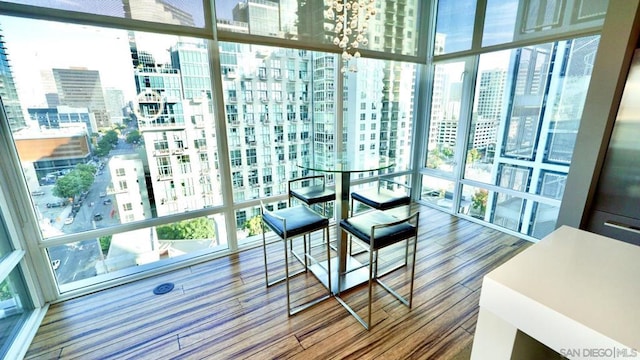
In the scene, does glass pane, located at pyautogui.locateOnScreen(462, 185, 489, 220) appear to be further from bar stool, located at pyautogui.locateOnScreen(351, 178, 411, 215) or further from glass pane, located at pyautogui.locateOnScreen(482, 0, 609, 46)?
glass pane, located at pyautogui.locateOnScreen(482, 0, 609, 46)

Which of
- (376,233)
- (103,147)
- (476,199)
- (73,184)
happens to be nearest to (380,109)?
(476,199)

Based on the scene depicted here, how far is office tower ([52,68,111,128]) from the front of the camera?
219 cm

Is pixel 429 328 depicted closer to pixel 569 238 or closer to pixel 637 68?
pixel 569 238

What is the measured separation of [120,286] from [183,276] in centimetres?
56

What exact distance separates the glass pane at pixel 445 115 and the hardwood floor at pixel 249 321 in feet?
5.95

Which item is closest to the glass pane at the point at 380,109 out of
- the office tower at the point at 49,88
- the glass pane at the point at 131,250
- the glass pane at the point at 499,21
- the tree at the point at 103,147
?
the glass pane at the point at 499,21

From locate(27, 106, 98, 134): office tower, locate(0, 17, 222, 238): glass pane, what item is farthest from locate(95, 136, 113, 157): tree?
locate(27, 106, 98, 134): office tower

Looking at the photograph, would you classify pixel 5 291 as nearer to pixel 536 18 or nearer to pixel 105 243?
pixel 105 243

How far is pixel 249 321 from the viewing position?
2.22 m

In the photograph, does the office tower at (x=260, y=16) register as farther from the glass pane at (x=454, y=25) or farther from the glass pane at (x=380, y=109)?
the glass pane at (x=454, y=25)

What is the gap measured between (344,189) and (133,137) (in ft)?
6.53

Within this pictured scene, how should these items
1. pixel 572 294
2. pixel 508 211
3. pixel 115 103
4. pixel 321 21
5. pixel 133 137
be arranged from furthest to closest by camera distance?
pixel 508 211, pixel 321 21, pixel 133 137, pixel 115 103, pixel 572 294

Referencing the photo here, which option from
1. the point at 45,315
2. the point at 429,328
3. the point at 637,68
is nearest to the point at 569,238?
the point at 429,328

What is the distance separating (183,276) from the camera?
9.22 ft
